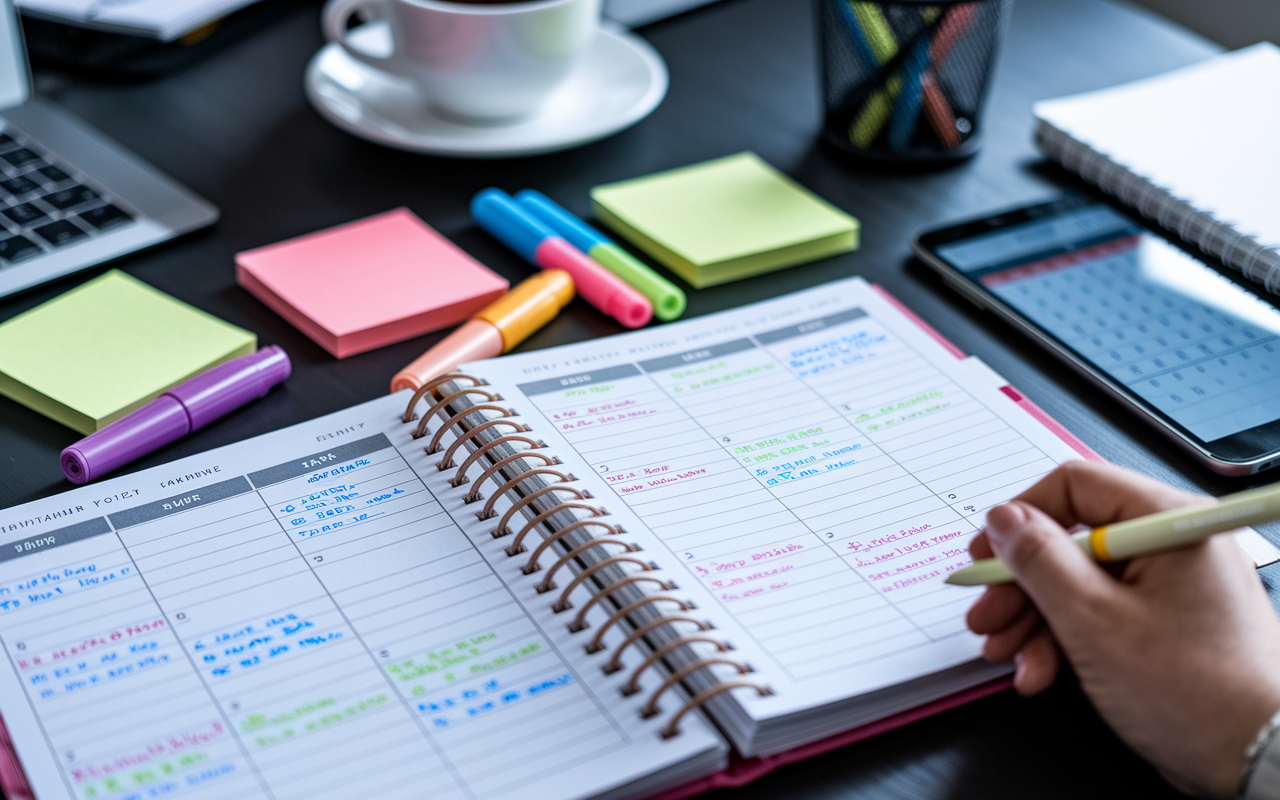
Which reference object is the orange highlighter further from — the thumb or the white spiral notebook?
→ the white spiral notebook

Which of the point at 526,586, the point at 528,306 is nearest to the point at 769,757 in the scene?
the point at 526,586

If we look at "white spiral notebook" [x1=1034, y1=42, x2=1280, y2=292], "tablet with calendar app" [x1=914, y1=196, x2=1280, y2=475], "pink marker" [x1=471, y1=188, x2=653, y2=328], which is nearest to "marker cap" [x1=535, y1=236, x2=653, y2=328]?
"pink marker" [x1=471, y1=188, x2=653, y2=328]

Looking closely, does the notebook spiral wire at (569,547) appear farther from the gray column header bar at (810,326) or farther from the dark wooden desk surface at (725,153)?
the gray column header bar at (810,326)

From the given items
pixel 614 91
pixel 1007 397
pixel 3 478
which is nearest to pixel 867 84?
pixel 614 91

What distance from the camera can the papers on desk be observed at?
1.14 metres

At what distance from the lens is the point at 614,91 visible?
1.12 m

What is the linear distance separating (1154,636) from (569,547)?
0.30m

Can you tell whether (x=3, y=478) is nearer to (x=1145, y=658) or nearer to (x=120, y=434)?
(x=120, y=434)

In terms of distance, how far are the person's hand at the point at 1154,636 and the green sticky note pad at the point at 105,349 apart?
537mm

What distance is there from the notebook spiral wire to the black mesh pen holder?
51 centimetres

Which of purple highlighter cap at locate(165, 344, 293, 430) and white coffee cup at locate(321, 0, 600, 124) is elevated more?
white coffee cup at locate(321, 0, 600, 124)

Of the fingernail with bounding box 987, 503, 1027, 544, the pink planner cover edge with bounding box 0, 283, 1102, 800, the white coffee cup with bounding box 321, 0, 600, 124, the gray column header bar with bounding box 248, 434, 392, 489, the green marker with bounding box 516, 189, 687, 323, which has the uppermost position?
the white coffee cup with bounding box 321, 0, 600, 124

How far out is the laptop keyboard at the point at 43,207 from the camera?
2.93 feet

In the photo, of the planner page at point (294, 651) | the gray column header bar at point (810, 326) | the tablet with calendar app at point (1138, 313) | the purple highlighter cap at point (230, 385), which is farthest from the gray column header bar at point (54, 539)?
the tablet with calendar app at point (1138, 313)
